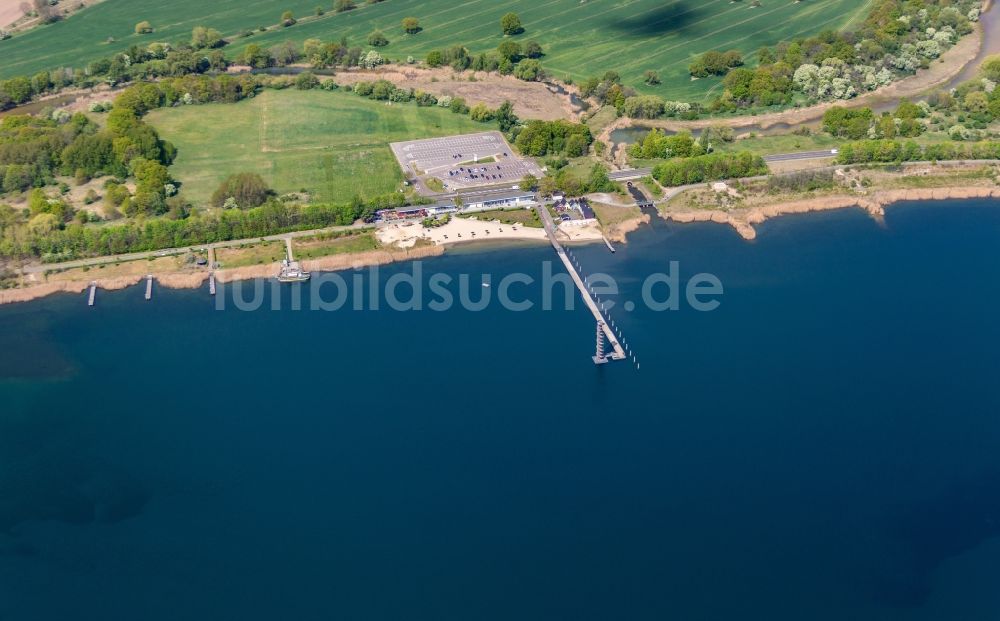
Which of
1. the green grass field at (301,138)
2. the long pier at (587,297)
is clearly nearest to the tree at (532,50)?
the green grass field at (301,138)

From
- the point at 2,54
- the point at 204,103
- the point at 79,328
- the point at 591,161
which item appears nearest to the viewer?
the point at 79,328

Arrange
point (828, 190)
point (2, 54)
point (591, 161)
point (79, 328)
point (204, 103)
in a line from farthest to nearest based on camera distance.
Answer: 1. point (2, 54)
2. point (204, 103)
3. point (591, 161)
4. point (828, 190)
5. point (79, 328)

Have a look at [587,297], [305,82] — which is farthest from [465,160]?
[305,82]

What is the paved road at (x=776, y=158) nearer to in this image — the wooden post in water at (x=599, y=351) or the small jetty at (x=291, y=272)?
the wooden post in water at (x=599, y=351)

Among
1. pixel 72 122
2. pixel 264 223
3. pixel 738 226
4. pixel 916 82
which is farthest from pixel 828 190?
pixel 72 122

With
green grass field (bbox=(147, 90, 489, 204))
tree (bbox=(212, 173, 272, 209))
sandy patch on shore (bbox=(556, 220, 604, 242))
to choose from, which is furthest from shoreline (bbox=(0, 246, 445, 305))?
green grass field (bbox=(147, 90, 489, 204))

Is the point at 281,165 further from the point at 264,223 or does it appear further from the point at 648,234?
the point at 648,234

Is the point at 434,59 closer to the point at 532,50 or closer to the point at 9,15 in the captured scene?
the point at 532,50
